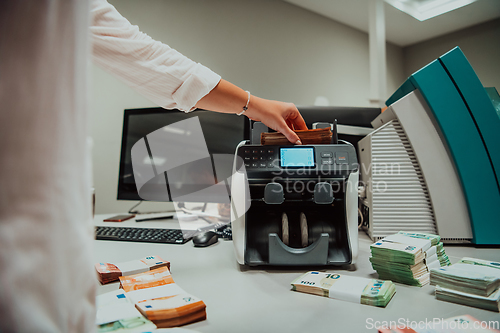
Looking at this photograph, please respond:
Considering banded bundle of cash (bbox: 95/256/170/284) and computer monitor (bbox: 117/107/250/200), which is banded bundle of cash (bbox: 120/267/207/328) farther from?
computer monitor (bbox: 117/107/250/200)

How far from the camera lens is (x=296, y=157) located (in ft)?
2.48

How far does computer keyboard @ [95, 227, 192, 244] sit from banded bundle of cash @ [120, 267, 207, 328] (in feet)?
1.21

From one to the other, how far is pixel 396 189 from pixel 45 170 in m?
0.97

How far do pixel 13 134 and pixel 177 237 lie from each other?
822 millimetres

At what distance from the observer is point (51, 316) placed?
0.76 feet

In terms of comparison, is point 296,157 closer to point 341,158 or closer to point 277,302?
point 341,158

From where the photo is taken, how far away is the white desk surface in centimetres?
46

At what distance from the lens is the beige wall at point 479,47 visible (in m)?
3.70

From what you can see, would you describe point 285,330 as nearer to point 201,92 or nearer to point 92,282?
point 92,282

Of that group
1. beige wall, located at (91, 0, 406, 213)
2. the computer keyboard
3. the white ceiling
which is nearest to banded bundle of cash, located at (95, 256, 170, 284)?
the computer keyboard

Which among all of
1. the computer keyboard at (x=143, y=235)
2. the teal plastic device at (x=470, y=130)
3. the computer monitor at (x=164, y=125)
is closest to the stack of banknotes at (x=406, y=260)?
the teal plastic device at (x=470, y=130)

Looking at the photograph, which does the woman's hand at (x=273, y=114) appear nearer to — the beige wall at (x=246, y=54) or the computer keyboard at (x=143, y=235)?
the computer keyboard at (x=143, y=235)

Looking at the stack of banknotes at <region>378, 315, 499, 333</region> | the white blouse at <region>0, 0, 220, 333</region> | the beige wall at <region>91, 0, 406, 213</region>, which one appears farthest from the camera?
the beige wall at <region>91, 0, 406, 213</region>

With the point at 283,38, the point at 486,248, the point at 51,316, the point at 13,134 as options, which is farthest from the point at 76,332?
the point at 283,38
